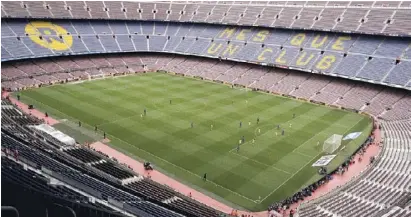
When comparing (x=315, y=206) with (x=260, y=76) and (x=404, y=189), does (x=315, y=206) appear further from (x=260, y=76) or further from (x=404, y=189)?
(x=260, y=76)

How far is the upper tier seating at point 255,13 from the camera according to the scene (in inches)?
1965

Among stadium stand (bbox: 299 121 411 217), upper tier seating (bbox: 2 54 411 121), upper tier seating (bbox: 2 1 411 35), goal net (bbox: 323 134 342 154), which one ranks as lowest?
stadium stand (bbox: 299 121 411 217)

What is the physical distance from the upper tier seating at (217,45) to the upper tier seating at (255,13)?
141cm

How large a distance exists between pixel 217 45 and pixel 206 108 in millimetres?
23871

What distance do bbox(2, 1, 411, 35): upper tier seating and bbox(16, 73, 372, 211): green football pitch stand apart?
16140 mm

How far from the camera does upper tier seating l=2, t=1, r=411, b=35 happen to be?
49906 millimetres

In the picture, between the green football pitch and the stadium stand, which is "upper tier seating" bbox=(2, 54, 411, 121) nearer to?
the green football pitch

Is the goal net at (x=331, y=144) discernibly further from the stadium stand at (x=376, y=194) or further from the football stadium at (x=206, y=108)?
the stadium stand at (x=376, y=194)

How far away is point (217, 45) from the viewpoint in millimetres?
61125

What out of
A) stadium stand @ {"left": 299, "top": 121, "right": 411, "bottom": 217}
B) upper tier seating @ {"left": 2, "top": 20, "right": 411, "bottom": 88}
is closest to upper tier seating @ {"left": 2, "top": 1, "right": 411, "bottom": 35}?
upper tier seating @ {"left": 2, "top": 20, "right": 411, "bottom": 88}

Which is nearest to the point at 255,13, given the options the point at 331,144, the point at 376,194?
the point at 331,144

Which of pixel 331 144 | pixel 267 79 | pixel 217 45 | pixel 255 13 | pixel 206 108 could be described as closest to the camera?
pixel 331 144

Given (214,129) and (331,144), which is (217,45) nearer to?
(214,129)

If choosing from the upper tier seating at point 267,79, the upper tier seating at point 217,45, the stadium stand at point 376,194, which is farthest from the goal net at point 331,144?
the upper tier seating at point 217,45
